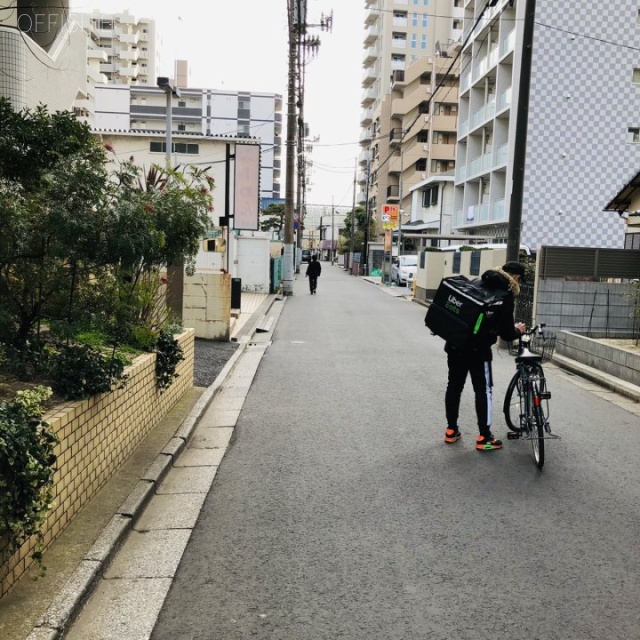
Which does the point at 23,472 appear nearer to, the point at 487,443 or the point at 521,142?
the point at 487,443

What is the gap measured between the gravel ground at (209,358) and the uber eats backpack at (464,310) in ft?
13.3

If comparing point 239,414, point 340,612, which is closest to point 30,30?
point 239,414

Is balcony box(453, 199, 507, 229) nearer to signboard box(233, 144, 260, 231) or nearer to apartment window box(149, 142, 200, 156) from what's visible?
signboard box(233, 144, 260, 231)

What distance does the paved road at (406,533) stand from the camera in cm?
350

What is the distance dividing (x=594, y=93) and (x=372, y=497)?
33574mm

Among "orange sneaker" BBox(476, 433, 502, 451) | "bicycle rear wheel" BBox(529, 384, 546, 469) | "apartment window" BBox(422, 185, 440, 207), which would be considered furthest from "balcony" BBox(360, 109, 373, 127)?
"bicycle rear wheel" BBox(529, 384, 546, 469)

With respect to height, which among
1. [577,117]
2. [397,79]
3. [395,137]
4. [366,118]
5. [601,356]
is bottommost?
[601,356]

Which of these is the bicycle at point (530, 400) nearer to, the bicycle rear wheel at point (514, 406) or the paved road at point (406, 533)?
the bicycle rear wheel at point (514, 406)

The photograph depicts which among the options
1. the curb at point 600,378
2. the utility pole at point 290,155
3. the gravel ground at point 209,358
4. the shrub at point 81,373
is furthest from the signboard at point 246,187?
the shrub at point 81,373

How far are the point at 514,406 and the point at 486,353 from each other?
1.04 meters

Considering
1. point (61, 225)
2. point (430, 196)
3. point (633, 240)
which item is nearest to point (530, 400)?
point (61, 225)

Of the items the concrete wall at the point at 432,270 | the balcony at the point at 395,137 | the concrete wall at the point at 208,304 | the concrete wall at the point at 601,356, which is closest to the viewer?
the concrete wall at the point at 601,356

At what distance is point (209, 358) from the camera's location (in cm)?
1170

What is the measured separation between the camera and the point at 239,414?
26.5 ft
